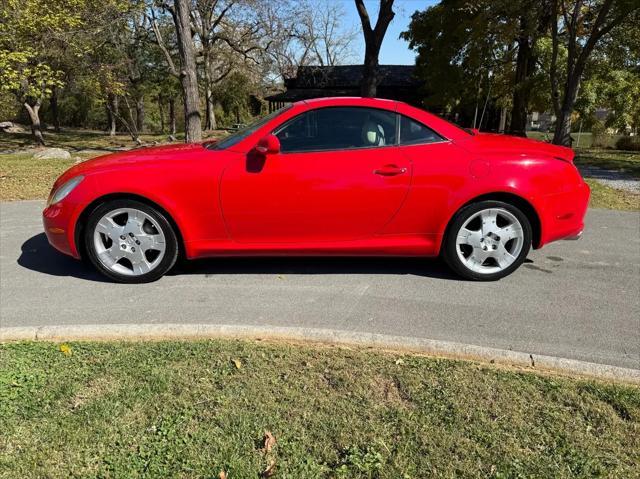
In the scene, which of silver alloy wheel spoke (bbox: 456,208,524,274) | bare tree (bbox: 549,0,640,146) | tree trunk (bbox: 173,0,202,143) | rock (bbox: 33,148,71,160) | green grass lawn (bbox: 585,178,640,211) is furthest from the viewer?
rock (bbox: 33,148,71,160)

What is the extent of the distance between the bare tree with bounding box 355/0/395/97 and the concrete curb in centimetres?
1291

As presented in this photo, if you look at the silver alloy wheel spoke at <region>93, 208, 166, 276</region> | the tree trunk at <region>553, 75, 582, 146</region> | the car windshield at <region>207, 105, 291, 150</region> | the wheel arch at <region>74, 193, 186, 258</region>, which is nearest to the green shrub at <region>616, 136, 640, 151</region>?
the tree trunk at <region>553, 75, 582, 146</region>

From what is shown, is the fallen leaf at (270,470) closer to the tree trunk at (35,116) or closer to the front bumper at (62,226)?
the front bumper at (62,226)

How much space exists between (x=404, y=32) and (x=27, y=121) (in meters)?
29.0

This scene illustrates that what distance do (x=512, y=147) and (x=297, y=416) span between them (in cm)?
311

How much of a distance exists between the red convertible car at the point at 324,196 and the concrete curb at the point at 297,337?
3.31 ft

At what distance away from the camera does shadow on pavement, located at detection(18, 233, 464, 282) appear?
4.68 metres

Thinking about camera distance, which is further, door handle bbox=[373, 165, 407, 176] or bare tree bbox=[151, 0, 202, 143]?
bare tree bbox=[151, 0, 202, 143]

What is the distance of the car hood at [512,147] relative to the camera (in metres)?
4.29

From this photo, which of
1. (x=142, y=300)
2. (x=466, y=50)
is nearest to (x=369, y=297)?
(x=142, y=300)

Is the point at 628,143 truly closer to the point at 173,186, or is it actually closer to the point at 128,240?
the point at 173,186

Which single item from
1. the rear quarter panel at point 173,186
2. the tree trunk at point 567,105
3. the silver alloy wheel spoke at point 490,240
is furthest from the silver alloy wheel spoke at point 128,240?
the tree trunk at point 567,105

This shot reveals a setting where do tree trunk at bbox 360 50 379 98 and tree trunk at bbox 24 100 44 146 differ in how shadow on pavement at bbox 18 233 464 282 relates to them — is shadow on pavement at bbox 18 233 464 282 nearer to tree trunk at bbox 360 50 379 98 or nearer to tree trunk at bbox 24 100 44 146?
tree trunk at bbox 360 50 379 98

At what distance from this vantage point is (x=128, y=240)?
4.28 metres
